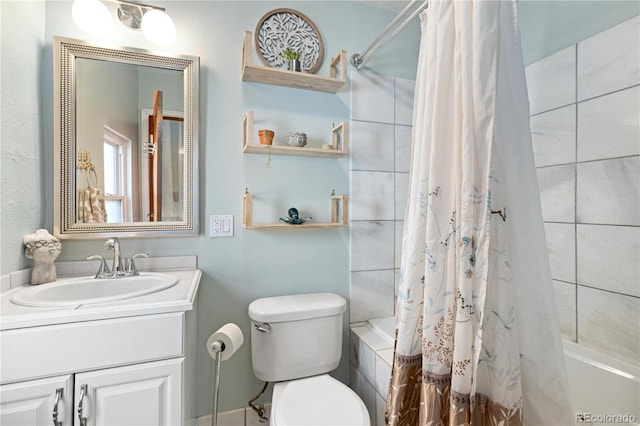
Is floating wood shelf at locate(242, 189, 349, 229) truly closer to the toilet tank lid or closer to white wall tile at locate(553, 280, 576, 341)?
the toilet tank lid

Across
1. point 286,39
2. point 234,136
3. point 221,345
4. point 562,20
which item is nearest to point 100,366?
point 221,345

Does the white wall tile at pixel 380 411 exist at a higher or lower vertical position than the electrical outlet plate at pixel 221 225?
lower

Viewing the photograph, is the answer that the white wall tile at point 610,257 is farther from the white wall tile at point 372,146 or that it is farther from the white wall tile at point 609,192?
the white wall tile at point 372,146

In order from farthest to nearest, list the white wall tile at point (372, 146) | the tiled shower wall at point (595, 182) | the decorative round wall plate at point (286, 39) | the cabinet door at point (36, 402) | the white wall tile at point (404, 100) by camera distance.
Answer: the white wall tile at point (404, 100)
the white wall tile at point (372, 146)
the decorative round wall plate at point (286, 39)
the tiled shower wall at point (595, 182)
the cabinet door at point (36, 402)

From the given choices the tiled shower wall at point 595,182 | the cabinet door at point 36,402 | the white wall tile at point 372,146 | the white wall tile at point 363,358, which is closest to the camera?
the cabinet door at point 36,402

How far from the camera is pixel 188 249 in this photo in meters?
1.56

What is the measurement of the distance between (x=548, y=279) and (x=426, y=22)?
2.71 feet

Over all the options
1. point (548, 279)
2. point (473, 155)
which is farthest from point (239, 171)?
point (548, 279)

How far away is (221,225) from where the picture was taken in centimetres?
160

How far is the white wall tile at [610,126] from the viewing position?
4.05ft

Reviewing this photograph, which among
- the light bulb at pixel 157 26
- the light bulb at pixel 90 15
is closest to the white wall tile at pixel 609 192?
the light bulb at pixel 157 26

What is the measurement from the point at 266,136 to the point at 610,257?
163cm

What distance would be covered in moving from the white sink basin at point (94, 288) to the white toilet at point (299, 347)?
45 centimetres

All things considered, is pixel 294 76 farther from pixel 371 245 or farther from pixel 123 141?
pixel 371 245
